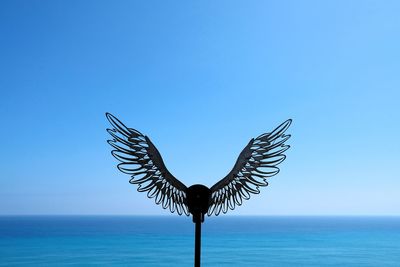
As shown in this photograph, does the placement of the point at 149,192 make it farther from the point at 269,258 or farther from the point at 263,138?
the point at 269,258

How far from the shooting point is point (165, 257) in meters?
46.1

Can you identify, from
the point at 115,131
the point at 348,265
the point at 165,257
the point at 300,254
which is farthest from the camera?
the point at 300,254

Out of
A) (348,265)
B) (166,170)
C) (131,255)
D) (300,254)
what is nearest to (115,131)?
(166,170)

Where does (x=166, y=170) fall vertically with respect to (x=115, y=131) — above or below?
below

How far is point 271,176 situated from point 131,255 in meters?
45.6

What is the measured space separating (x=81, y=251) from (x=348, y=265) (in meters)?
27.7

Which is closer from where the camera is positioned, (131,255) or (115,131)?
(115,131)

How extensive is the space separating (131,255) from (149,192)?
45.3 m

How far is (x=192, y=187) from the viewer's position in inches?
183

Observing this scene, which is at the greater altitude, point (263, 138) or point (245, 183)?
point (263, 138)

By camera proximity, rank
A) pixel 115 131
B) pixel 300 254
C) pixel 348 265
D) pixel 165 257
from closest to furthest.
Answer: pixel 115 131 → pixel 348 265 → pixel 165 257 → pixel 300 254

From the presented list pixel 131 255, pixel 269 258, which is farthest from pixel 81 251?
pixel 269 258

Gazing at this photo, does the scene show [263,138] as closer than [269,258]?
Yes

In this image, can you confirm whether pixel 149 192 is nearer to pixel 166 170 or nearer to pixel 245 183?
pixel 166 170
